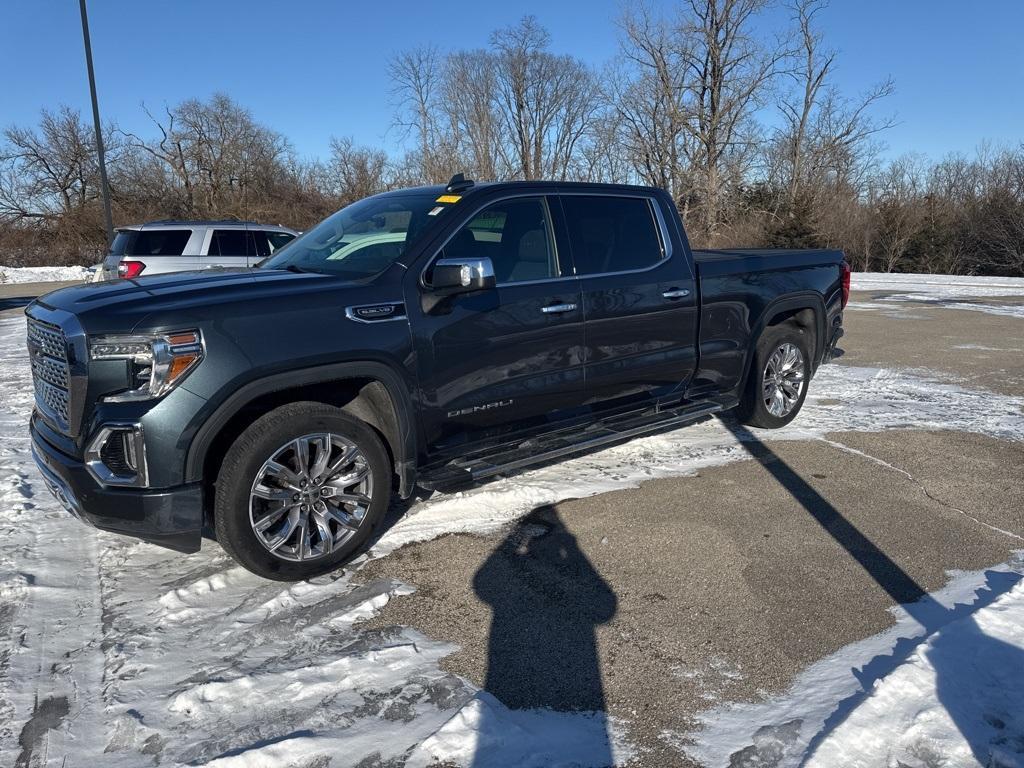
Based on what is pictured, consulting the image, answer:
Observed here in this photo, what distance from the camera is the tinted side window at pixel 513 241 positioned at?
421cm

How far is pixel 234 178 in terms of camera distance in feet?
132

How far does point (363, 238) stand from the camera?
436 cm

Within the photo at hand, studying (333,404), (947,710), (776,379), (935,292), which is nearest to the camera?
(947,710)

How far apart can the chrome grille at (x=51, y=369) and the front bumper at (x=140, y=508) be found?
28cm

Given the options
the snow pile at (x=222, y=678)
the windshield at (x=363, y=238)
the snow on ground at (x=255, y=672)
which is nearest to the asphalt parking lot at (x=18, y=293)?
the windshield at (x=363, y=238)

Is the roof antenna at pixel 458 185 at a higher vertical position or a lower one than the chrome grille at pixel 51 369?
higher

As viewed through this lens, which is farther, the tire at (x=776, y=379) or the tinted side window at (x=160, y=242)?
the tinted side window at (x=160, y=242)

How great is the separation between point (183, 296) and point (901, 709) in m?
3.40

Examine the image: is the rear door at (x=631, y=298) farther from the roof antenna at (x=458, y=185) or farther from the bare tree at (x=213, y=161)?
the bare tree at (x=213, y=161)

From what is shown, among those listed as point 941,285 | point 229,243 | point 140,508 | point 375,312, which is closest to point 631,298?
point 375,312

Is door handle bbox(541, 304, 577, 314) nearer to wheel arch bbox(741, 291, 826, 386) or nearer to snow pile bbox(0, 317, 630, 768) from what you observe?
snow pile bbox(0, 317, 630, 768)

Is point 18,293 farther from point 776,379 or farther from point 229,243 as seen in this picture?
point 776,379

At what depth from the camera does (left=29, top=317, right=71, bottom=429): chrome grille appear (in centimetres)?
334

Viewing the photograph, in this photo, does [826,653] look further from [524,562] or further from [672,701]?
[524,562]
